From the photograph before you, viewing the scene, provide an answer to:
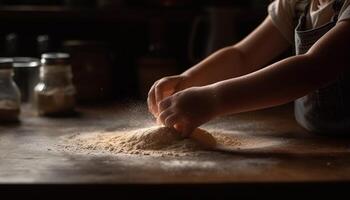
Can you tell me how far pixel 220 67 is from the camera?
1.40 m

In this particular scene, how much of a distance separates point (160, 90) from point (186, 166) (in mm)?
307

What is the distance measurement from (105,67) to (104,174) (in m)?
0.87

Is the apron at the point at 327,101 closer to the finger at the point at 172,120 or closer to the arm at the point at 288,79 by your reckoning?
the arm at the point at 288,79

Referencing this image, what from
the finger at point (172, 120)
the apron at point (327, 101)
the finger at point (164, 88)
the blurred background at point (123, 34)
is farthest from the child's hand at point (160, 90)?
the blurred background at point (123, 34)

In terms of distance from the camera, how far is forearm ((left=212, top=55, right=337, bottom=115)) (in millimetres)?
1064

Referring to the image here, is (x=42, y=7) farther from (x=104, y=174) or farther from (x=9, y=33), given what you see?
(x=104, y=174)

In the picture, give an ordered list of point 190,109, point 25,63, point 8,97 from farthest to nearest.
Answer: point 25,63 → point 8,97 → point 190,109

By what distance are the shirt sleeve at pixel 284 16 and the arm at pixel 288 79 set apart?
33 centimetres

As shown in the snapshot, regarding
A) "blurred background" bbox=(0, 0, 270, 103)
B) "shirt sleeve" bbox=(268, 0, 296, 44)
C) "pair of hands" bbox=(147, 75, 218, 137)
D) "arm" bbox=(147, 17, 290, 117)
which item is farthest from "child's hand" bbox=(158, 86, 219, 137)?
"blurred background" bbox=(0, 0, 270, 103)

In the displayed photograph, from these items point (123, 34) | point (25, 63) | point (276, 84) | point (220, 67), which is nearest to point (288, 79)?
point (276, 84)

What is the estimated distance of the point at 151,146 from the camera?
3.53 ft

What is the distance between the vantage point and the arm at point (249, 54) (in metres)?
1.41

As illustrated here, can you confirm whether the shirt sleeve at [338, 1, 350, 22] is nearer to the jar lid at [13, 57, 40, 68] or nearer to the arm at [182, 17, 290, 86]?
the arm at [182, 17, 290, 86]

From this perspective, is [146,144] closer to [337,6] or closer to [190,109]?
[190,109]
